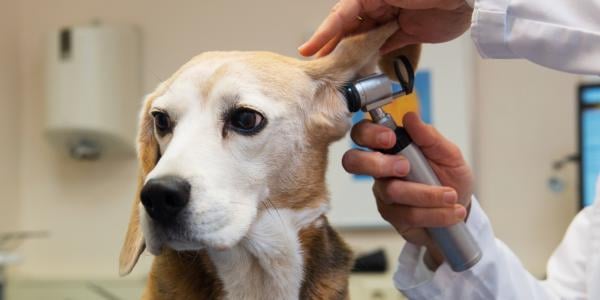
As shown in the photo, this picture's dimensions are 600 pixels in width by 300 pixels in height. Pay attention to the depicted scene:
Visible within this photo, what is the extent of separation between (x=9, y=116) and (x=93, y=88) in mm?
516

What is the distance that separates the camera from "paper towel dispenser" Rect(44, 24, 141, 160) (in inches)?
106

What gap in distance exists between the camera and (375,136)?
3.06ft

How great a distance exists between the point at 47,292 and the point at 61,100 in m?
0.82

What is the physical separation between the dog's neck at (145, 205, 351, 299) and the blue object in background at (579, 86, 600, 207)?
5.22 ft

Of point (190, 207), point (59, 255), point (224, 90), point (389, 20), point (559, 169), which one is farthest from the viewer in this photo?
point (59, 255)

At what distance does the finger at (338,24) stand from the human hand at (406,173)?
17 cm

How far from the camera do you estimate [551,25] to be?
2.74ft

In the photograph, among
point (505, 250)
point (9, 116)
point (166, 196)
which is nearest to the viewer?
point (166, 196)

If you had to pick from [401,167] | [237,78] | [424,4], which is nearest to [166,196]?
[237,78]

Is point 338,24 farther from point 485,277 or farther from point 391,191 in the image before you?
point 485,277

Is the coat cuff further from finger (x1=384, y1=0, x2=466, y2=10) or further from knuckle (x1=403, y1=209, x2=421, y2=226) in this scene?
knuckle (x1=403, y1=209, x2=421, y2=226)

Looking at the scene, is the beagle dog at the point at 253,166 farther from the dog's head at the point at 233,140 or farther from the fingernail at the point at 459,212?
the fingernail at the point at 459,212

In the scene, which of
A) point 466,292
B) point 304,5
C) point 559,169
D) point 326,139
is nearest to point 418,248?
point 466,292

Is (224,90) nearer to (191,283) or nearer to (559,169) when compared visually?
(191,283)
